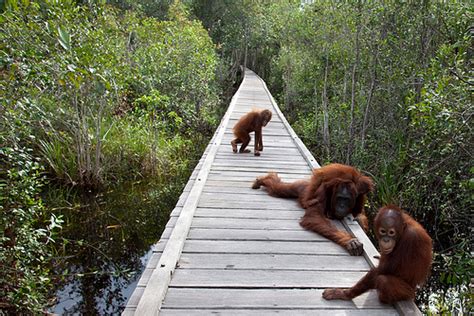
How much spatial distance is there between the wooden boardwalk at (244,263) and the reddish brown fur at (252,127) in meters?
1.86

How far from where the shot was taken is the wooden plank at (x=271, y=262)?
3053 mm

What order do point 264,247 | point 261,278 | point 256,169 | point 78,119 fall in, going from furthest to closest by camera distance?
point 78,119
point 256,169
point 264,247
point 261,278

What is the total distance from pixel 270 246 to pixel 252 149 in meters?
4.14

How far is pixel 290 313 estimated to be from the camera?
2496 mm

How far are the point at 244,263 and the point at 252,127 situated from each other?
3.94m

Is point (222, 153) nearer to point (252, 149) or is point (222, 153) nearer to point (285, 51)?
point (252, 149)

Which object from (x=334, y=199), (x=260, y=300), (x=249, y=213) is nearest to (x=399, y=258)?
(x=260, y=300)

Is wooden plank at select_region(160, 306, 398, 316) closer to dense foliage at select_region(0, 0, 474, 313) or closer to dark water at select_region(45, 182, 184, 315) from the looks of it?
dense foliage at select_region(0, 0, 474, 313)

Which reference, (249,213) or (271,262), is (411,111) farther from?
(271,262)

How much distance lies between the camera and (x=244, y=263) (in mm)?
3111

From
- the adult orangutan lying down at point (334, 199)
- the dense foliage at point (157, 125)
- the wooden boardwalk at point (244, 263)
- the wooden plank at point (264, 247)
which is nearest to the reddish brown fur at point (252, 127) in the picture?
the wooden boardwalk at point (244, 263)

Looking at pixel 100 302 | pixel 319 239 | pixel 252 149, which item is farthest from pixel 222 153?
pixel 319 239

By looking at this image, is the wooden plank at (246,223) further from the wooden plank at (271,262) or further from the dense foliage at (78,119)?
the dense foliage at (78,119)

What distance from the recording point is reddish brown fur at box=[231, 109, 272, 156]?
6.74 meters
